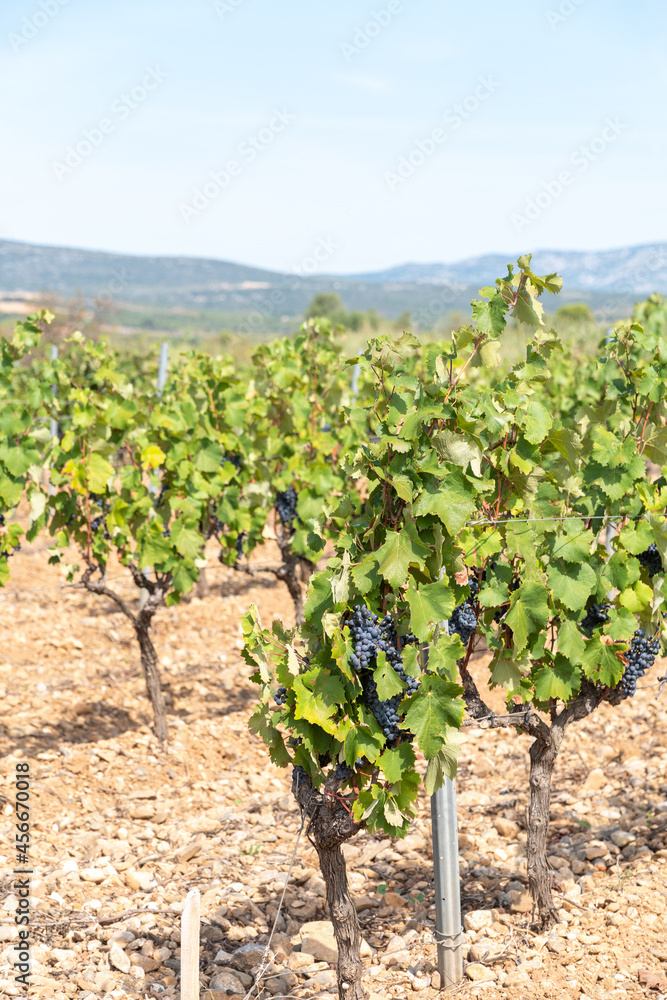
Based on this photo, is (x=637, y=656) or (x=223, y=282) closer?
(x=637, y=656)

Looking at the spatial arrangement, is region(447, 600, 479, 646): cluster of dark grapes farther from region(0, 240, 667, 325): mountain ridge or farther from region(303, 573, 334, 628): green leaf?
region(0, 240, 667, 325): mountain ridge

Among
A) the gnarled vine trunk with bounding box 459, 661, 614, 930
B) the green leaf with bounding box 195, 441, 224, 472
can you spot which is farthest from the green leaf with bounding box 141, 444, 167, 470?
the gnarled vine trunk with bounding box 459, 661, 614, 930

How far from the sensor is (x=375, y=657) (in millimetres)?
2750

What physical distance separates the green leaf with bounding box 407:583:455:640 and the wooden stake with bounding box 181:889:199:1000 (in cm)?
99

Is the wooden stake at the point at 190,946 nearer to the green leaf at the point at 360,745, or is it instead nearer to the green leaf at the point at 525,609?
the green leaf at the point at 360,745

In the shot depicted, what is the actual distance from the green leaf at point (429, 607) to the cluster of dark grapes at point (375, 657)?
165mm

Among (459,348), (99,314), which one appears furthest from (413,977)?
(99,314)

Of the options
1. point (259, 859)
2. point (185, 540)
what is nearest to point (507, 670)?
point (259, 859)

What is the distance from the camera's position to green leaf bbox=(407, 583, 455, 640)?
2584 millimetres

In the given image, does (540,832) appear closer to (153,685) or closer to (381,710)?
(381,710)

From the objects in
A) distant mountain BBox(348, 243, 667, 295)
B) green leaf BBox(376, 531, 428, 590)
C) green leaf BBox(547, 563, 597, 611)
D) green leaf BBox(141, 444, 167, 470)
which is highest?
distant mountain BBox(348, 243, 667, 295)

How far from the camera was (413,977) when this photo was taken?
10.7 feet

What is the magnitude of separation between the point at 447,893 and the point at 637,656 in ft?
4.04

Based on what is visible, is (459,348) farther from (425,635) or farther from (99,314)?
(99,314)
